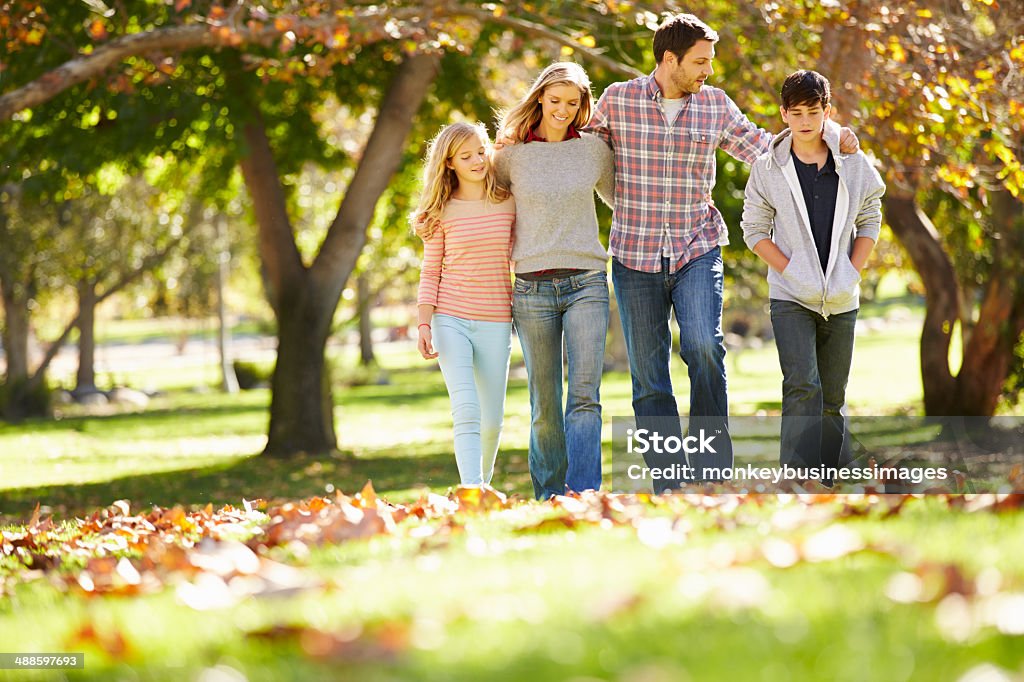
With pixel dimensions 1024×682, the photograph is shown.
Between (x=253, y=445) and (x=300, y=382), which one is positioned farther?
(x=253, y=445)

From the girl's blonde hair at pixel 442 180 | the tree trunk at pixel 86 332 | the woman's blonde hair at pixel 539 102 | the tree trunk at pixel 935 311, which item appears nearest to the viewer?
the woman's blonde hair at pixel 539 102

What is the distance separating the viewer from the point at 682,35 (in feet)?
19.9

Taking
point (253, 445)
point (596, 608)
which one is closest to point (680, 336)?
point (596, 608)

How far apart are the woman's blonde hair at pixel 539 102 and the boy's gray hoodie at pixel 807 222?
95 centimetres

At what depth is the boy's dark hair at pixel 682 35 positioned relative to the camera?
6059 millimetres

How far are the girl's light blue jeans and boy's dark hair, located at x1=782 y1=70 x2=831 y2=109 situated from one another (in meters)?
1.87

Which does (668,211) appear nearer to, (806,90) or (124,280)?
(806,90)

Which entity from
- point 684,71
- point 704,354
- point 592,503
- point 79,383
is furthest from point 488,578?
point 79,383

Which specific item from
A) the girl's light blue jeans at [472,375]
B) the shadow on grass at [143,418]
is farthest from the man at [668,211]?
the shadow on grass at [143,418]

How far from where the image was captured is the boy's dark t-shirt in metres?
6.18

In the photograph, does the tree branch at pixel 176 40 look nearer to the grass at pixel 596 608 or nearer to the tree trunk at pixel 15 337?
the grass at pixel 596 608

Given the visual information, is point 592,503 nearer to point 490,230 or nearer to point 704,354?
point 704,354

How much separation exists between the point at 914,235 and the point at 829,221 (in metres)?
9.39

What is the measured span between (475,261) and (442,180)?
46cm
